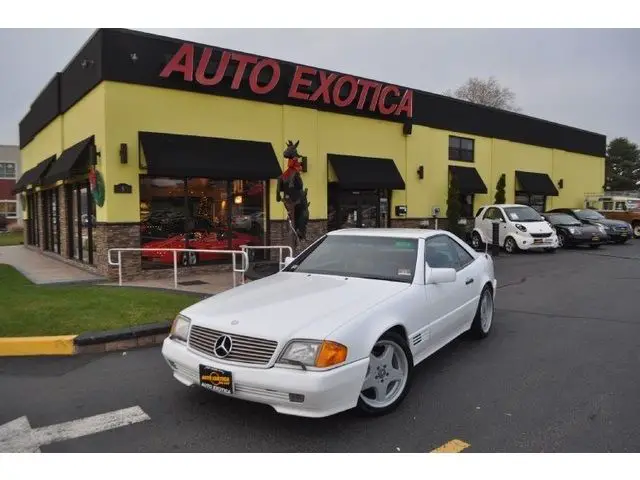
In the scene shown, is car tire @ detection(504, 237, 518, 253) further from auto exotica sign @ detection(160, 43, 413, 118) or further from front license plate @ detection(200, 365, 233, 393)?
front license plate @ detection(200, 365, 233, 393)

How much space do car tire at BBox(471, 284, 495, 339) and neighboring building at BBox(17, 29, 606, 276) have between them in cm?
505

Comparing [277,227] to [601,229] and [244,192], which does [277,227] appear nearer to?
[244,192]

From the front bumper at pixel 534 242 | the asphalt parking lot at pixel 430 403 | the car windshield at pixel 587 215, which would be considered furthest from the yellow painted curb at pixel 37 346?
the car windshield at pixel 587 215

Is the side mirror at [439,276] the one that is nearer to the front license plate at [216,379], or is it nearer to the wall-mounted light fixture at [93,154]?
the front license plate at [216,379]

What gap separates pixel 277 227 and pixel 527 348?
8889 mm

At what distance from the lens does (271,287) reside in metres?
4.73

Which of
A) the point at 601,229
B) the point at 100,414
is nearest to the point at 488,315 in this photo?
the point at 100,414

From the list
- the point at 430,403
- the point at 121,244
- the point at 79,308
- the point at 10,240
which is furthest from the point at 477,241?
the point at 10,240

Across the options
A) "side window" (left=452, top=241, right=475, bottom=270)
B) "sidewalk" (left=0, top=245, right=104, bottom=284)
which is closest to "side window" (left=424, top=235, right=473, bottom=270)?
"side window" (left=452, top=241, right=475, bottom=270)

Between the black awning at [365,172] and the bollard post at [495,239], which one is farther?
the bollard post at [495,239]

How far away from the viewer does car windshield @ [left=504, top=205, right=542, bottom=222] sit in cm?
1758

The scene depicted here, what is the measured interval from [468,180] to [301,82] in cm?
921

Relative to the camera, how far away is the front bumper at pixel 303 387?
337 cm

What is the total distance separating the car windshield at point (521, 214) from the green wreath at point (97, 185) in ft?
43.8
